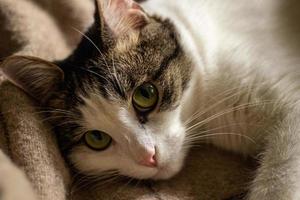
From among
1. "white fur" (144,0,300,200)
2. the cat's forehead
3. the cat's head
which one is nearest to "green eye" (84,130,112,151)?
the cat's head

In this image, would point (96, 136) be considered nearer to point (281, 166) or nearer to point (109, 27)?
point (109, 27)

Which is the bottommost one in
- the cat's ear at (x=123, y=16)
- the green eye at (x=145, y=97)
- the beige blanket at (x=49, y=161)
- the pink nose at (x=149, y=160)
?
the beige blanket at (x=49, y=161)

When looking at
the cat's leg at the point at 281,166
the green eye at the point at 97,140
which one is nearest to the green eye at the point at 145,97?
the green eye at the point at 97,140

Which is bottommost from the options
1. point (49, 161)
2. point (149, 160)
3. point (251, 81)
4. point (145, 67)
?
point (49, 161)

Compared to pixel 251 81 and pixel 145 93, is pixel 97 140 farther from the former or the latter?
pixel 251 81

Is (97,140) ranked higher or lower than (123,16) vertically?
lower

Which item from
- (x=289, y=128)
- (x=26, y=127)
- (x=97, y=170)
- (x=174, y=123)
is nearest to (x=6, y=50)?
(x=26, y=127)

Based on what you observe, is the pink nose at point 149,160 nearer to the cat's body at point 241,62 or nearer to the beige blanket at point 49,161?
the beige blanket at point 49,161

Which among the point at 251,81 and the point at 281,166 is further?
the point at 251,81

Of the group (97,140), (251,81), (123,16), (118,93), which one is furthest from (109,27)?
(251,81)
